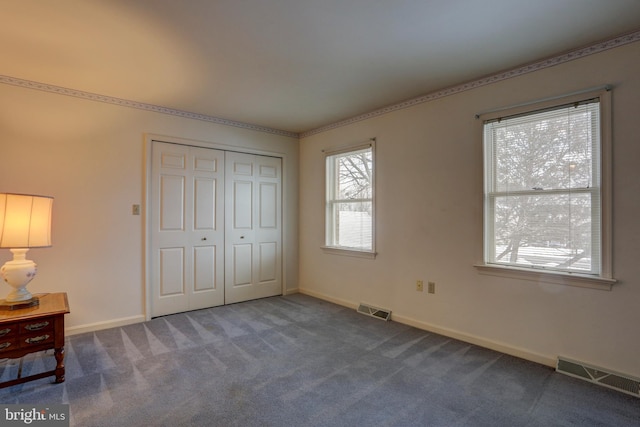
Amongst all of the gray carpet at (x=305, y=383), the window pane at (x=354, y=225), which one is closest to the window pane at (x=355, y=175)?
the window pane at (x=354, y=225)

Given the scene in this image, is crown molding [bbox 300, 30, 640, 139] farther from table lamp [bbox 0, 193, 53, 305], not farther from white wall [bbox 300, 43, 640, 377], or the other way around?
table lamp [bbox 0, 193, 53, 305]

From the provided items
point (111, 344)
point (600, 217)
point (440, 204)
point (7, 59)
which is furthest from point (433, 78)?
point (111, 344)

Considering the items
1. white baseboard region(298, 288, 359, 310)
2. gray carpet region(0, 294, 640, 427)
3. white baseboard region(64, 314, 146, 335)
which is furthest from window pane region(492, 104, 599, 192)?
white baseboard region(64, 314, 146, 335)

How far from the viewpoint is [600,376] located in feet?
7.74

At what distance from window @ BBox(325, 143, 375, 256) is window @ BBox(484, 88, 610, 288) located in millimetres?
1414

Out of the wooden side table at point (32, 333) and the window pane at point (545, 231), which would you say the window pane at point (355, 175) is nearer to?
the window pane at point (545, 231)

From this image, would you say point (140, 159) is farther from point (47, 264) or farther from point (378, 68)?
point (378, 68)

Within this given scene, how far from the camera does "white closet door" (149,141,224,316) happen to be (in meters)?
3.87

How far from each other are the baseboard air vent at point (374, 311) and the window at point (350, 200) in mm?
664

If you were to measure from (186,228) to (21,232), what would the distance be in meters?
1.83

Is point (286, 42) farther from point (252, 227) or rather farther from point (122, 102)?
point (252, 227)

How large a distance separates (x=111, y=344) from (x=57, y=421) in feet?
3.96

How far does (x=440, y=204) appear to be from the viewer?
3.34m

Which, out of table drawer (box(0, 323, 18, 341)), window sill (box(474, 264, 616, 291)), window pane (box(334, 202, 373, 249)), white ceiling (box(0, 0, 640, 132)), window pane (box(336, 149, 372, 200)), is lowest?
table drawer (box(0, 323, 18, 341))
